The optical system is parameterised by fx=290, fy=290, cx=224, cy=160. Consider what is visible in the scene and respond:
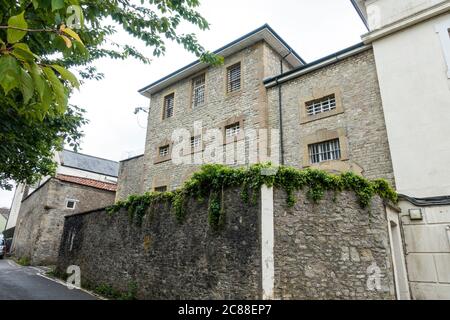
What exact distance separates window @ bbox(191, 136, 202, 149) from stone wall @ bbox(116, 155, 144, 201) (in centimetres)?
418

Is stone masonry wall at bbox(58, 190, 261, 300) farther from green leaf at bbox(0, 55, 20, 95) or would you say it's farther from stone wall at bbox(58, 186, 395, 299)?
green leaf at bbox(0, 55, 20, 95)

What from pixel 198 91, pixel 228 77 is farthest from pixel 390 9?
pixel 198 91

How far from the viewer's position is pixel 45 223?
1694 centimetres

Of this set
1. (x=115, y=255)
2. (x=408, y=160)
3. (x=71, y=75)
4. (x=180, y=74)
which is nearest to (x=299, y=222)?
(x=408, y=160)

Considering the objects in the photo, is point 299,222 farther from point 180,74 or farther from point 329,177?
point 180,74

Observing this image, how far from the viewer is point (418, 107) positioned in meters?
8.14

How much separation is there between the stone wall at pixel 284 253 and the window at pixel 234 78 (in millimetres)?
6744

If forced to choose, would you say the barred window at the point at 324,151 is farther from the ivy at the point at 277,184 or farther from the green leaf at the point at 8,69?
the green leaf at the point at 8,69

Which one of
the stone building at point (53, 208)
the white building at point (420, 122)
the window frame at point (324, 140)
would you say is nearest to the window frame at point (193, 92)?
the window frame at point (324, 140)

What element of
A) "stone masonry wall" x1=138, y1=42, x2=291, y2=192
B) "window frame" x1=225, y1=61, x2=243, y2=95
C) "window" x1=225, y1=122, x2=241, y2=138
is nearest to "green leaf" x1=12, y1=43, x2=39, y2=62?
"stone masonry wall" x1=138, y1=42, x2=291, y2=192

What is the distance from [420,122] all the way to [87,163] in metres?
27.1

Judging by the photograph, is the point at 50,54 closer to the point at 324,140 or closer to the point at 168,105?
the point at 324,140

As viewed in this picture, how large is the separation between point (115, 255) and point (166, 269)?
2.95 metres

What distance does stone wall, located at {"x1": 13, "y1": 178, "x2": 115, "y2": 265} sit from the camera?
1659 centimetres
